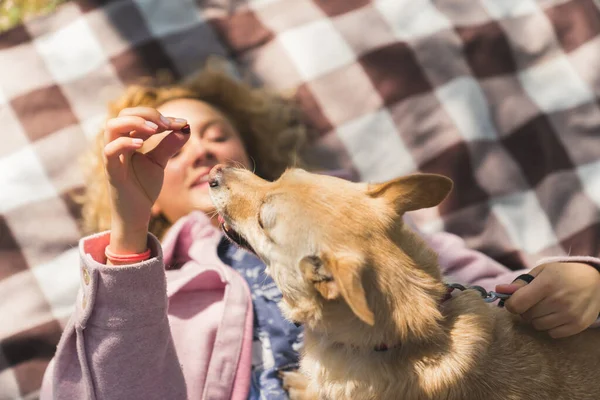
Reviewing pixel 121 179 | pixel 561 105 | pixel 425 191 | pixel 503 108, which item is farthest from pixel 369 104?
pixel 121 179

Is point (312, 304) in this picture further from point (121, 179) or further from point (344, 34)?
point (344, 34)

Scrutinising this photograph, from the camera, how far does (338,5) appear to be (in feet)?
12.5

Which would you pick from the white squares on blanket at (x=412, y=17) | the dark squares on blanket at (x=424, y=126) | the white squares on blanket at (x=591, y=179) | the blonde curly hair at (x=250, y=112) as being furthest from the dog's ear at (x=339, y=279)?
the white squares on blanket at (x=412, y=17)

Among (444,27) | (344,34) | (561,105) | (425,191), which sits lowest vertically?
(561,105)

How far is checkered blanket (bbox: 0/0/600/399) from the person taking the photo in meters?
3.31

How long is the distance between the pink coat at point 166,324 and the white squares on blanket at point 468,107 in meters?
0.81

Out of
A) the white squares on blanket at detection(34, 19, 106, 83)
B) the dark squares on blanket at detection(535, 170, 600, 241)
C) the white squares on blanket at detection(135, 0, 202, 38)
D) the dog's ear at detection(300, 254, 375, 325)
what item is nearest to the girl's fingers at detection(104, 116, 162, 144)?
the dog's ear at detection(300, 254, 375, 325)

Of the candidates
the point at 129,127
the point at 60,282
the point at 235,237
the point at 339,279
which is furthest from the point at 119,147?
the point at 60,282

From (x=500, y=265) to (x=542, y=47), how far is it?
1.46m

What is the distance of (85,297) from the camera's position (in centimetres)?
228

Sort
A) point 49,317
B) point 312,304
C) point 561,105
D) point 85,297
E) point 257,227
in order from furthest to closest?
point 561,105 < point 49,317 < point 85,297 < point 257,227 < point 312,304

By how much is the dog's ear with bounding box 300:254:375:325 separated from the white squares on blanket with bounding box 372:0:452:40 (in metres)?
2.21

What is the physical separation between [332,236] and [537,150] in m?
2.03

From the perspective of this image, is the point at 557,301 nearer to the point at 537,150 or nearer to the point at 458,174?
the point at 458,174
